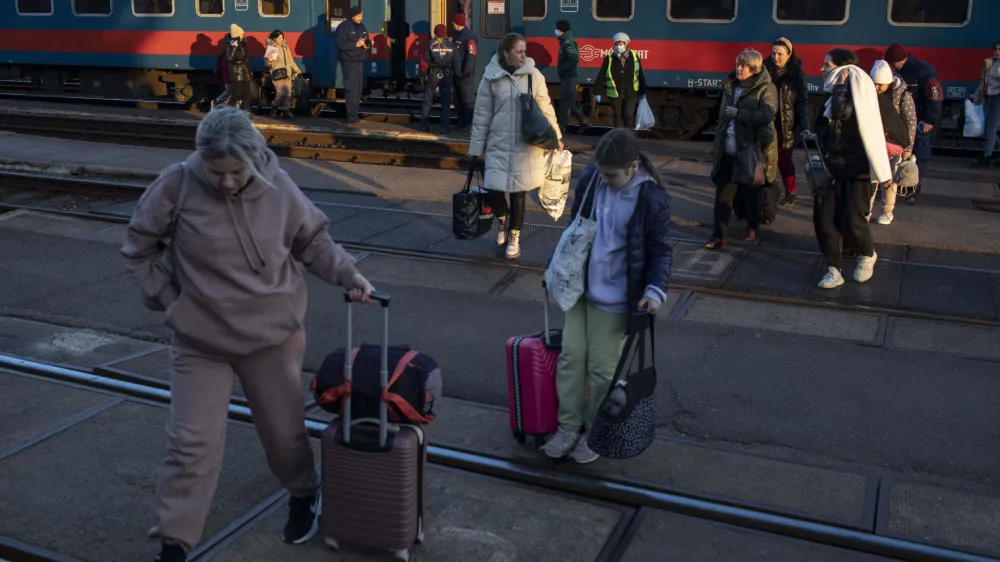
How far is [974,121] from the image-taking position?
43.8ft

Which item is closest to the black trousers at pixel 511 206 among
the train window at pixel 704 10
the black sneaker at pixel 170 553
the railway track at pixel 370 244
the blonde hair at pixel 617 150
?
the railway track at pixel 370 244

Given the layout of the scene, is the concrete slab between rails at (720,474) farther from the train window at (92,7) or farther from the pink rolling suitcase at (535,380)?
the train window at (92,7)

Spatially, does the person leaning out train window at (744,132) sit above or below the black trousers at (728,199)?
above

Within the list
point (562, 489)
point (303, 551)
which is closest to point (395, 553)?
point (303, 551)

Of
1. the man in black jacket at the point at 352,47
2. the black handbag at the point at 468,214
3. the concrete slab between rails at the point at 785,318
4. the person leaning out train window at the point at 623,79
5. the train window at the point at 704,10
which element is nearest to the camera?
the concrete slab between rails at the point at 785,318

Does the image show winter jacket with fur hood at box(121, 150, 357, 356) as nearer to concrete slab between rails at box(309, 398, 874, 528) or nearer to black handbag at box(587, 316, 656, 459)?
black handbag at box(587, 316, 656, 459)

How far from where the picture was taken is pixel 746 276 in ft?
26.2

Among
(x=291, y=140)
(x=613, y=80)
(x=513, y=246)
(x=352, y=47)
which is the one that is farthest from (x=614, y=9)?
(x=513, y=246)

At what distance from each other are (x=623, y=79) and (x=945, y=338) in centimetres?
861

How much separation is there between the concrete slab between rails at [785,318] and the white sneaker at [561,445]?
2521 millimetres

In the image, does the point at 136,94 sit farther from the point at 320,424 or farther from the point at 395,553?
the point at 395,553

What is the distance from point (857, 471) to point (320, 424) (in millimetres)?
2567

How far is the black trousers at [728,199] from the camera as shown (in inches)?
332

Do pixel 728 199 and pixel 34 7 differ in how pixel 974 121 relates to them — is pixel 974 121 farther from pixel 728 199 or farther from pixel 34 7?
pixel 34 7
